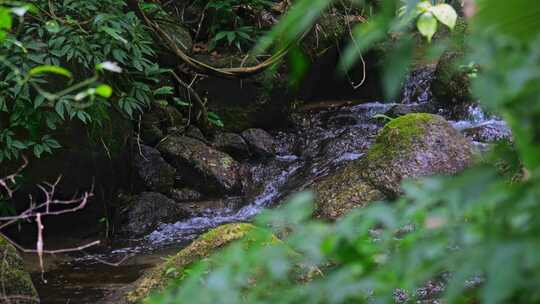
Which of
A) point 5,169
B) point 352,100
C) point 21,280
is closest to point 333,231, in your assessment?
point 21,280

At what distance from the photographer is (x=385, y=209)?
77 cm

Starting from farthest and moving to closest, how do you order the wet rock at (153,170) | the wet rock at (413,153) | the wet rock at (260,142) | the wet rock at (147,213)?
the wet rock at (260,142) < the wet rock at (153,170) < the wet rock at (147,213) < the wet rock at (413,153)

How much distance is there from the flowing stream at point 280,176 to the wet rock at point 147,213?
10 centimetres

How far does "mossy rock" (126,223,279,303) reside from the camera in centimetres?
323

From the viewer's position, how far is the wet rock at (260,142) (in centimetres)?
716

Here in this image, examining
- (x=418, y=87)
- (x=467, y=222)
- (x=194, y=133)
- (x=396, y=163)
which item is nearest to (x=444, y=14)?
(x=467, y=222)

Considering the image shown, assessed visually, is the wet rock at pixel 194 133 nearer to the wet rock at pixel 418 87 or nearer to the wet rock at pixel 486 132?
the wet rock at pixel 486 132

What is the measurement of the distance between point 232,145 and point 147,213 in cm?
160

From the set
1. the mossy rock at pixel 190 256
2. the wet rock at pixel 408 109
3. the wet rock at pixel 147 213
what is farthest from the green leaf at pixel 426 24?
the wet rock at pixel 408 109

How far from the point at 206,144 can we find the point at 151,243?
1.70 metres

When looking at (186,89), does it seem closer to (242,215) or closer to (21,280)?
(242,215)

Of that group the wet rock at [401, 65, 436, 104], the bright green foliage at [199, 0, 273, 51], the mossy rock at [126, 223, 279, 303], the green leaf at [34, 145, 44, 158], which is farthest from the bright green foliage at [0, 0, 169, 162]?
the wet rock at [401, 65, 436, 104]

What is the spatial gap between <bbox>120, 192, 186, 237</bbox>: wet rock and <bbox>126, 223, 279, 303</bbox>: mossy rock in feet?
7.28

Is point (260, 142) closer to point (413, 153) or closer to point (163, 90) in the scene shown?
point (163, 90)
